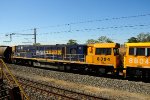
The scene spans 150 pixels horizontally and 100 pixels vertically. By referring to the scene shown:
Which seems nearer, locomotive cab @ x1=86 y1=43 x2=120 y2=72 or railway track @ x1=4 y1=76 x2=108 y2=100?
railway track @ x1=4 y1=76 x2=108 y2=100

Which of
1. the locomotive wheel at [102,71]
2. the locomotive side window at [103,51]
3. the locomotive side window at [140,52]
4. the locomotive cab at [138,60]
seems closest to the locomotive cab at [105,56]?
the locomotive side window at [103,51]

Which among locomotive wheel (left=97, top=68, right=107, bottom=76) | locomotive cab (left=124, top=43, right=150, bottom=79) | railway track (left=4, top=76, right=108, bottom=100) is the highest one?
locomotive cab (left=124, top=43, right=150, bottom=79)

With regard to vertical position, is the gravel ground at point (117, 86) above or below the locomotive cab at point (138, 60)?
below

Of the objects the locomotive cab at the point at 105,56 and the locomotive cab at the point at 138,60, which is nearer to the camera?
the locomotive cab at the point at 138,60

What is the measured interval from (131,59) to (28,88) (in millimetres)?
9839

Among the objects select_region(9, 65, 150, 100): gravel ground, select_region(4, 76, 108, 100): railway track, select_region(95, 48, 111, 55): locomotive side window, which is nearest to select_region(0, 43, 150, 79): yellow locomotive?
select_region(95, 48, 111, 55): locomotive side window

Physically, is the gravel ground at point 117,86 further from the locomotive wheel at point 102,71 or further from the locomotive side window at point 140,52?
the locomotive side window at point 140,52

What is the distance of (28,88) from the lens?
17.7 meters

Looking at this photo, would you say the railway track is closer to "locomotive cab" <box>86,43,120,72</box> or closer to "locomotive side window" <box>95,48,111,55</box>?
"locomotive cab" <box>86,43,120,72</box>

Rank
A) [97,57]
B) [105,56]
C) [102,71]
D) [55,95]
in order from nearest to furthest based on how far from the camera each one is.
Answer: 1. [55,95]
2. [105,56]
3. [102,71]
4. [97,57]

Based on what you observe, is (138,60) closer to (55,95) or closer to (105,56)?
(105,56)

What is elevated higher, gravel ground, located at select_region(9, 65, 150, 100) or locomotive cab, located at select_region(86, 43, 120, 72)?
locomotive cab, located at select_region(86, 43, 120, 72)

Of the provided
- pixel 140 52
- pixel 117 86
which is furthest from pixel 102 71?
pixel 140 52

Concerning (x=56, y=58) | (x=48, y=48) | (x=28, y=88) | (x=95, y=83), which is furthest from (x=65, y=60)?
(x=28, y=88)
